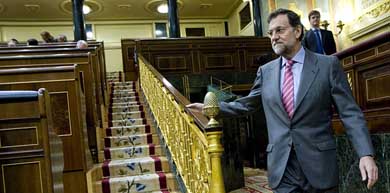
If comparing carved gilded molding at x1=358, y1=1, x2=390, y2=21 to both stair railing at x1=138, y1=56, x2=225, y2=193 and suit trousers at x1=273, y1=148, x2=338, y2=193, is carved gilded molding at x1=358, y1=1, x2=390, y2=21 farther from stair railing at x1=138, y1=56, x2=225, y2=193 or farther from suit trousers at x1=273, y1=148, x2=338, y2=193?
suit trousers at x1=273, y1=148, x2=338, y2=193

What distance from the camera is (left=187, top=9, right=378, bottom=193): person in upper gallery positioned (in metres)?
1.35

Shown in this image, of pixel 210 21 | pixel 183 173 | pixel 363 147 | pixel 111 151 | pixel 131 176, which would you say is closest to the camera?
pixel 363 147

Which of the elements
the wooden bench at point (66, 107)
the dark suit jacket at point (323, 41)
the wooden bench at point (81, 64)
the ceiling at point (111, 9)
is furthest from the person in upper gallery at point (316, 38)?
the ceiling at point (111, 9)

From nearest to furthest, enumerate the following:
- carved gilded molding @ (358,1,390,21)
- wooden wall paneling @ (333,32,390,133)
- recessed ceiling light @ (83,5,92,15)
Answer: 1. wooden wall paneling @ (333,32,390,133)
2. carved gilded molding @ (358,1,390,21)
3. recessed ceiling light @ (83,5,92,15)

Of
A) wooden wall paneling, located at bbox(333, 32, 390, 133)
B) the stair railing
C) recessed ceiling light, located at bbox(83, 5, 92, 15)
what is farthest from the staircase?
recessed ceiling light, located at bbox(83, 5, 92, 15)

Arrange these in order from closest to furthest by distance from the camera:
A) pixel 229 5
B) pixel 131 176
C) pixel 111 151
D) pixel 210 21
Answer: pixel 131 176
pixel 111 151
pixel 229 5
pixel 210 21

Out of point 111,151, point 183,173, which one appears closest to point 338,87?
point 183,173

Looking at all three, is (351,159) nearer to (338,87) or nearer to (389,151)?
(389,151)

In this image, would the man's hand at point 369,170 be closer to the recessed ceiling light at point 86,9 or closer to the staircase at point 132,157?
the staircase at point 132,157

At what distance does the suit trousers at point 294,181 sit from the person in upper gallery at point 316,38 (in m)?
2.95

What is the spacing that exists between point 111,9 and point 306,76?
37.1 ft

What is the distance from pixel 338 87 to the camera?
138cm

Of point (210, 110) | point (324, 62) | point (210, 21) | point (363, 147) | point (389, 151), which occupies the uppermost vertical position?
point (210, 21)

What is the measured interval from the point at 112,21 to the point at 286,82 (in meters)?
12.0
